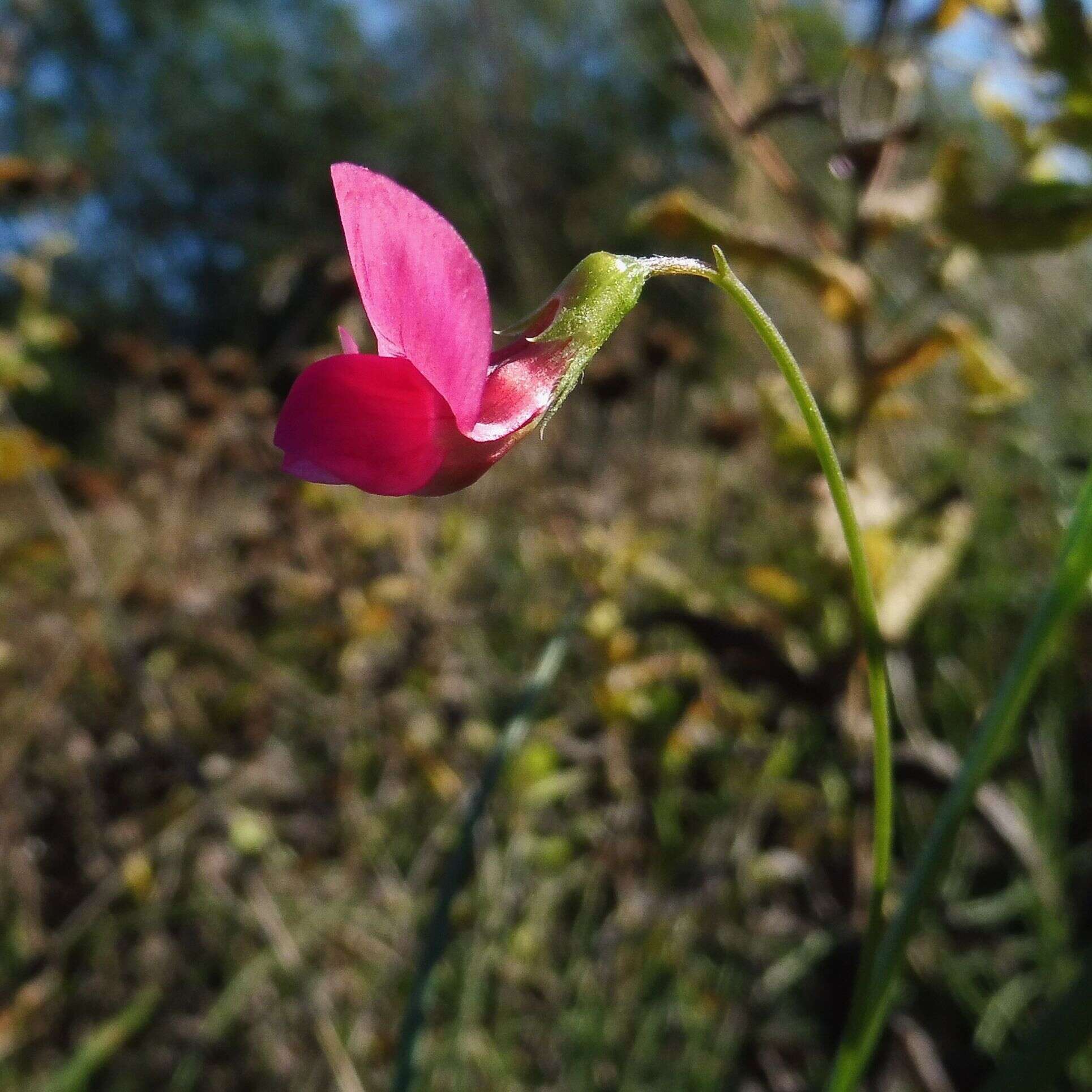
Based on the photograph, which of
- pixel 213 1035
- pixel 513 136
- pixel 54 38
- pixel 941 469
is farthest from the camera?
pixel 54 38

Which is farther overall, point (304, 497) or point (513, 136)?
point (513, 136)

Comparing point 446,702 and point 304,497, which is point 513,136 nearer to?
point 304,497

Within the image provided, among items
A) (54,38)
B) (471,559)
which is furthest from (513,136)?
(54,38)

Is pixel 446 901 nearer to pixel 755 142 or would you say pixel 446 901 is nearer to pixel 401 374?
pixel 401 374

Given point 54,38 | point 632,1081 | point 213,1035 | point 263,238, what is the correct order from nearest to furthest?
point 632,1081, point 213,1035, point 263,238, point 54,38

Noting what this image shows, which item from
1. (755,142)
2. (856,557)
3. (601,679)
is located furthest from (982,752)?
(601,679)

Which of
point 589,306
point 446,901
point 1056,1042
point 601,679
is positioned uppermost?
point 589,306
